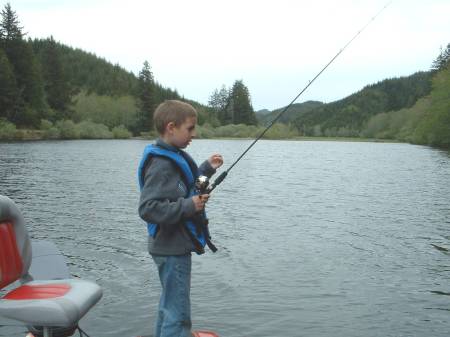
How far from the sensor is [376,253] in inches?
388

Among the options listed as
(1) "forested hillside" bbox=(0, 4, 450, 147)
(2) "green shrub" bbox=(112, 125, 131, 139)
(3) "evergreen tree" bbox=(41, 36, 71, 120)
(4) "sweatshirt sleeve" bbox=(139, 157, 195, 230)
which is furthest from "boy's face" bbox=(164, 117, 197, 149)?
(2) "green shrub" bbox=(112, 125, 131, 139)

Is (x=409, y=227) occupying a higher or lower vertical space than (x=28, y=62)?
lower

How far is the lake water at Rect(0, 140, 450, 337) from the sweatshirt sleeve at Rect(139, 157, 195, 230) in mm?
2757

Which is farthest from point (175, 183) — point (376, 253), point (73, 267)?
point (376, 253)

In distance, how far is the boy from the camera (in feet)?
12.2

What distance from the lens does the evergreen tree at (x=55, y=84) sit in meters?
88.3

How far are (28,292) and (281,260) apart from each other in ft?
19.6

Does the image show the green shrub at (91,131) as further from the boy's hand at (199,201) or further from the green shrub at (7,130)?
the boy's hand at (199,201)

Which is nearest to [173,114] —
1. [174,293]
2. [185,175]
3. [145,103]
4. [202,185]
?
[185,175]

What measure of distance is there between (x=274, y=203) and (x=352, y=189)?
16.9ft

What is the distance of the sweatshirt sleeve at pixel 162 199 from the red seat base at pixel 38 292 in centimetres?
87

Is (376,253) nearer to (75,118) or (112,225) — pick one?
(112,225)

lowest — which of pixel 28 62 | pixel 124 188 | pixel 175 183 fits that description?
pixel 124 188

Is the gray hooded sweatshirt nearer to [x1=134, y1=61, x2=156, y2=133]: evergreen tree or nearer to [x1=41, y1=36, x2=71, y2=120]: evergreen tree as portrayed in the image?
[x1=41, y1=36, x2=71, y2=120]: evergreen tree
